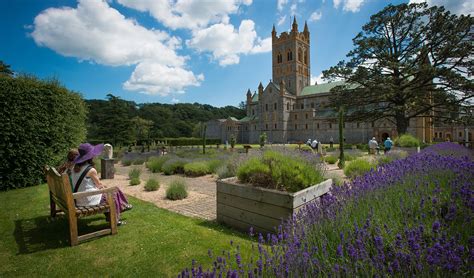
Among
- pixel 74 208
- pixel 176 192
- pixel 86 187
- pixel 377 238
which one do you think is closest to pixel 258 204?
pixel 377 238

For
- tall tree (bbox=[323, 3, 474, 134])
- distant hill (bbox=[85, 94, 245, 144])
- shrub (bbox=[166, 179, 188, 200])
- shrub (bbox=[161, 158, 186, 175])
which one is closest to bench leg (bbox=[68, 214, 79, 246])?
shrub (bbox=[166, 179, 188, 200])

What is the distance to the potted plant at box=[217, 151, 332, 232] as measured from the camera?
3566 millimetres

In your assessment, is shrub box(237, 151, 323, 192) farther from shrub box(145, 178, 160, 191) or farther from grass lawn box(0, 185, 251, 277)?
A: shrub box(145, 178, 160, 191)

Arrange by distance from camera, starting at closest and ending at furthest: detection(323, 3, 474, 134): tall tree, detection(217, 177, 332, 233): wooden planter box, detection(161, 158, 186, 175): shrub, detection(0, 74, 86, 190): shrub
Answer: detection(217, 177, 332, 233): wooden planter box, detection(0, 74, 86, 190): shrub, detection(161, 158, 186, 175): shrub, detection(323, 3, 474, 134): tall tree

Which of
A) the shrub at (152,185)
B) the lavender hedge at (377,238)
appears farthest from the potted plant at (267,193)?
the shrub at (152,185)

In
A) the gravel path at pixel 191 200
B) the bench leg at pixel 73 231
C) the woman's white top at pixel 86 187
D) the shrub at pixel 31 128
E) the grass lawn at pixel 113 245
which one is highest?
the shrub at pixel 31 128

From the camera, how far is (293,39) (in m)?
63.0

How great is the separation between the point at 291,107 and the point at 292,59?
13.6 meters

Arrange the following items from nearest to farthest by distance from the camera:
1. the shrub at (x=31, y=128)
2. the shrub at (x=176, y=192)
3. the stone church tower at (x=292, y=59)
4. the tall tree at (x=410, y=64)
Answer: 1. the shrub at (x=176, y=192)
2. the shrub at (x=31, y=128)
3. the tall tree at (x=410, y=64)
4. the stone church tower at (x=292, y=59)

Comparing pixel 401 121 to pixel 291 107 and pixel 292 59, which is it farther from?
pixel 292 59

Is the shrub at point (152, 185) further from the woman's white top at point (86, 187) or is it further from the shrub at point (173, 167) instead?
the shrub at point (173, 167)

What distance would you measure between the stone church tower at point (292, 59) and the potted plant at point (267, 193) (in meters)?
61.6

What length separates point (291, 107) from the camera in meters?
61.8

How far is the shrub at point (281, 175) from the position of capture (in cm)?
392
